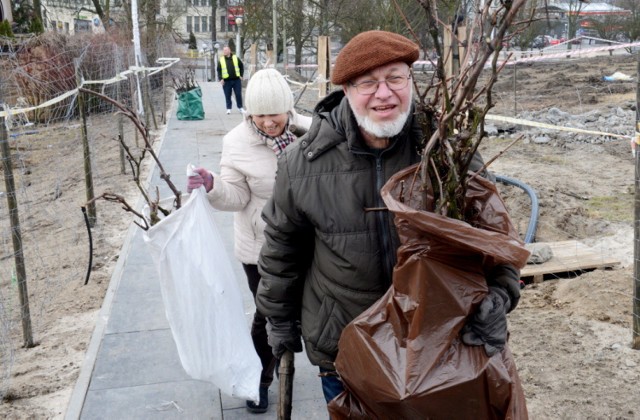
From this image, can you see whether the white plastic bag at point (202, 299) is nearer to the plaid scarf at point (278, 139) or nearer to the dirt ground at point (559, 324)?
the plaid scarf at point (278, 139)

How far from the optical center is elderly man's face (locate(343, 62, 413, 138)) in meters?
2.41

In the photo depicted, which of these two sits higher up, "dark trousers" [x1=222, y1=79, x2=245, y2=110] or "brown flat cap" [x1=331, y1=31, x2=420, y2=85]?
"brown flat cap" [x1=331, y1=31, x2=420, y2=85]

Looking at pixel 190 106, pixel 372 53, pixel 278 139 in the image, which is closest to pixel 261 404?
pixel 278 139

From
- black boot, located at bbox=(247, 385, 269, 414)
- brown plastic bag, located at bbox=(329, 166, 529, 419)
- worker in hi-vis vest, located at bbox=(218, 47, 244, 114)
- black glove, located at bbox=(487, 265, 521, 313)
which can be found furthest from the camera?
worker in hi-vis vest, located at bbox=(218, 47, 244, 114)

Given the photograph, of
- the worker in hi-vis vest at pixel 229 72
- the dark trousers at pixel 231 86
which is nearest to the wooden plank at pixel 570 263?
the worker in hi-vis vest at pixel 229 72

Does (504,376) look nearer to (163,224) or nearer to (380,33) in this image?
(380,33)

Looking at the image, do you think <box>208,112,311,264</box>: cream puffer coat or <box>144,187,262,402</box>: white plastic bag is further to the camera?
<box>208,112,311,264</box>: cream puffer coat

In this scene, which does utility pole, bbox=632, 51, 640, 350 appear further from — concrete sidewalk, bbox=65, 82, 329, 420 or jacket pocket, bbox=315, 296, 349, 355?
jacket pocket, bbox=315, 296, 349, 355

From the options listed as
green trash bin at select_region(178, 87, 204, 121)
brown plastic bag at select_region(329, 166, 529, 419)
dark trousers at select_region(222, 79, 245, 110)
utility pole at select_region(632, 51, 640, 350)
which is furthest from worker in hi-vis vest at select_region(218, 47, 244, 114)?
brown plastic bag at select_region(329, 166, 529, 419)

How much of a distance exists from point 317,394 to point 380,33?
8.25ft

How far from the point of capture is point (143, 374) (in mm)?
4551

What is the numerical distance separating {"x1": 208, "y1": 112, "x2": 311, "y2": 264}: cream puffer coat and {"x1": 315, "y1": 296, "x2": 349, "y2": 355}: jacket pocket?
3.77 ft

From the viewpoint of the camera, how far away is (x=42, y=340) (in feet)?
17.5

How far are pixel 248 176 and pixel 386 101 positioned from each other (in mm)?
1451
